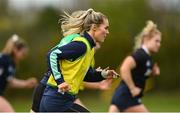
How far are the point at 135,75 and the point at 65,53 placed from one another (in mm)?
3645

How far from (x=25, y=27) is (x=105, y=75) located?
67.8 ft

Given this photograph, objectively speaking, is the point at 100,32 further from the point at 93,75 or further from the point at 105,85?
the point at 105,85

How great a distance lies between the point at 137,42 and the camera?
439 inches

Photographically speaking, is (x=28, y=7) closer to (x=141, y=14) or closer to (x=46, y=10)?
(x=46, y=10)

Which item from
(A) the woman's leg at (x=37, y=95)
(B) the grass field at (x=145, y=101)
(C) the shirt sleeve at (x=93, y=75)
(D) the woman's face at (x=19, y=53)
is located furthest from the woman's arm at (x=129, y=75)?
(B) the grass field at (x=145, y=101)

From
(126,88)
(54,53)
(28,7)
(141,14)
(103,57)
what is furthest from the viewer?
(28,7)

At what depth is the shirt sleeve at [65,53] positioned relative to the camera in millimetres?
7082

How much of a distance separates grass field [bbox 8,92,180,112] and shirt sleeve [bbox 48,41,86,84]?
12.4 m

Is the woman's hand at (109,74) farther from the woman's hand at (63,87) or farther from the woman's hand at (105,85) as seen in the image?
the woman's hand at (105,85)

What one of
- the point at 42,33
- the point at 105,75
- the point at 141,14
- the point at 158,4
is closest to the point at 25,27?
the point at 42,33

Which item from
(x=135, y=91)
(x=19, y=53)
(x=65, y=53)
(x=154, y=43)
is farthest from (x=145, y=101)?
(x=65, y=53)

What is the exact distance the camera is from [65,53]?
709cm

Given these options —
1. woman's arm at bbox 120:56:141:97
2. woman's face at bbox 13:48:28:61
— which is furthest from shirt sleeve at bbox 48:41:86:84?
woman's face at bbox 13:48:28:61

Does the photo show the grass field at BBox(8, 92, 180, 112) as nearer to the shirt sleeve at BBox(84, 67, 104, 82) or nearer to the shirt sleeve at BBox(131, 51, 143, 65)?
the shirt sleeve at BBox(131, 51, 143, 65)
